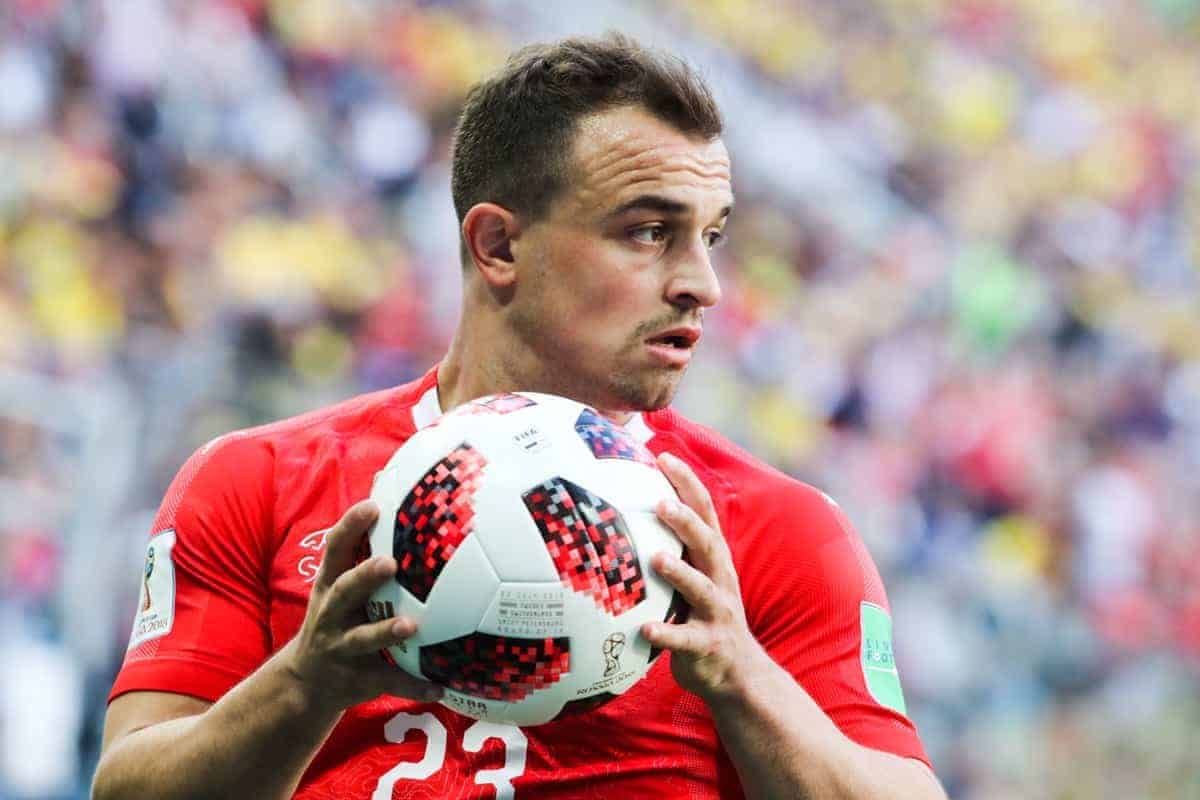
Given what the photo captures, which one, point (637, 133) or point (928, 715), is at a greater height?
point (637, 133)

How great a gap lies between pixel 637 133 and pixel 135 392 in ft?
13.8

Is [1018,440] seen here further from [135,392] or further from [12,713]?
[12,713]

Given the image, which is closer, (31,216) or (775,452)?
(31,216)

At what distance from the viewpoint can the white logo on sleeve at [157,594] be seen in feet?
9.63

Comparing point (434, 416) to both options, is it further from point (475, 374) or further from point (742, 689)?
point (742, 689)

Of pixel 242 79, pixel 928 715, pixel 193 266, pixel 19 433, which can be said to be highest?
pixel 242 79

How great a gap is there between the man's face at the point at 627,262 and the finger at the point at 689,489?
481 millimetres

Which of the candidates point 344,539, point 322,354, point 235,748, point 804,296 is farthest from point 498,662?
point 804,296

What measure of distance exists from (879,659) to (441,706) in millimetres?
826

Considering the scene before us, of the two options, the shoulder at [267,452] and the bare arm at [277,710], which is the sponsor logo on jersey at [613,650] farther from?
the shoulder at [267,452]

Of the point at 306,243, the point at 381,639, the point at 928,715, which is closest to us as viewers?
the point at 381,639

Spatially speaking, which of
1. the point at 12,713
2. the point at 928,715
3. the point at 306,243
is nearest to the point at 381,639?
the point at 12,713

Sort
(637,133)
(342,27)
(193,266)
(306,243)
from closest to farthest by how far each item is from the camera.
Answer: (637,133), (193,266), (306,243), (342,27)

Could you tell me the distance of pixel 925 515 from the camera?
9.61m
